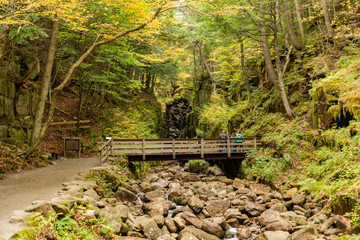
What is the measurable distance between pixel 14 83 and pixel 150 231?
10902 mm

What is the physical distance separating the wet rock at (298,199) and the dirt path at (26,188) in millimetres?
8277

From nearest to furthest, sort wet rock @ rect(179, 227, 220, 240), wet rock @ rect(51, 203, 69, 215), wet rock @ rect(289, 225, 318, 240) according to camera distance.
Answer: wet rock @ rect(51, 203, 69, 215) < wet rock @ rect(289, 225, 318, 240) < wet rock @ rect(179, 227, 220, 240)

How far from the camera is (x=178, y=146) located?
15.4 meters

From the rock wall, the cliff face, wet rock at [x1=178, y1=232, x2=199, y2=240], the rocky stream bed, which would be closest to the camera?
the rocky stream bed

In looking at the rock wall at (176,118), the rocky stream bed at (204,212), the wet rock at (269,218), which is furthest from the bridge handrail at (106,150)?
the rock wall at (176,118)

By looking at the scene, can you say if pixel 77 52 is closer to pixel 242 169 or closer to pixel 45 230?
pixel 242 169

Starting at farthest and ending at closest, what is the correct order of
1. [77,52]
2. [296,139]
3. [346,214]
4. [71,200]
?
[77,52] < [296,139] < [346,214] < [71,200]

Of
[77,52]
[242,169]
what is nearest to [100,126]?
[77,52]

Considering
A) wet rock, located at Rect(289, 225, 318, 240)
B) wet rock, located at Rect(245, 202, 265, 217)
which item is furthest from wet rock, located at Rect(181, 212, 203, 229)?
wet rock, located at Rect(289, 225, 318, 240)

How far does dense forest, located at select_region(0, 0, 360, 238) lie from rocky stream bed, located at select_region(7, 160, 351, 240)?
698mm

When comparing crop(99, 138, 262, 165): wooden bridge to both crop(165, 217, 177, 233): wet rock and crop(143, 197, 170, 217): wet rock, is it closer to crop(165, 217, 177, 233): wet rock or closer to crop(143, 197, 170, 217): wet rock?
crop(143, 197, 170, 217): wet rock

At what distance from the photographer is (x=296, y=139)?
1274cm

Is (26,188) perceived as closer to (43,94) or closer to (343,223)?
(43,94)

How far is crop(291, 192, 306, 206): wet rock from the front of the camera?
9.45 metres
